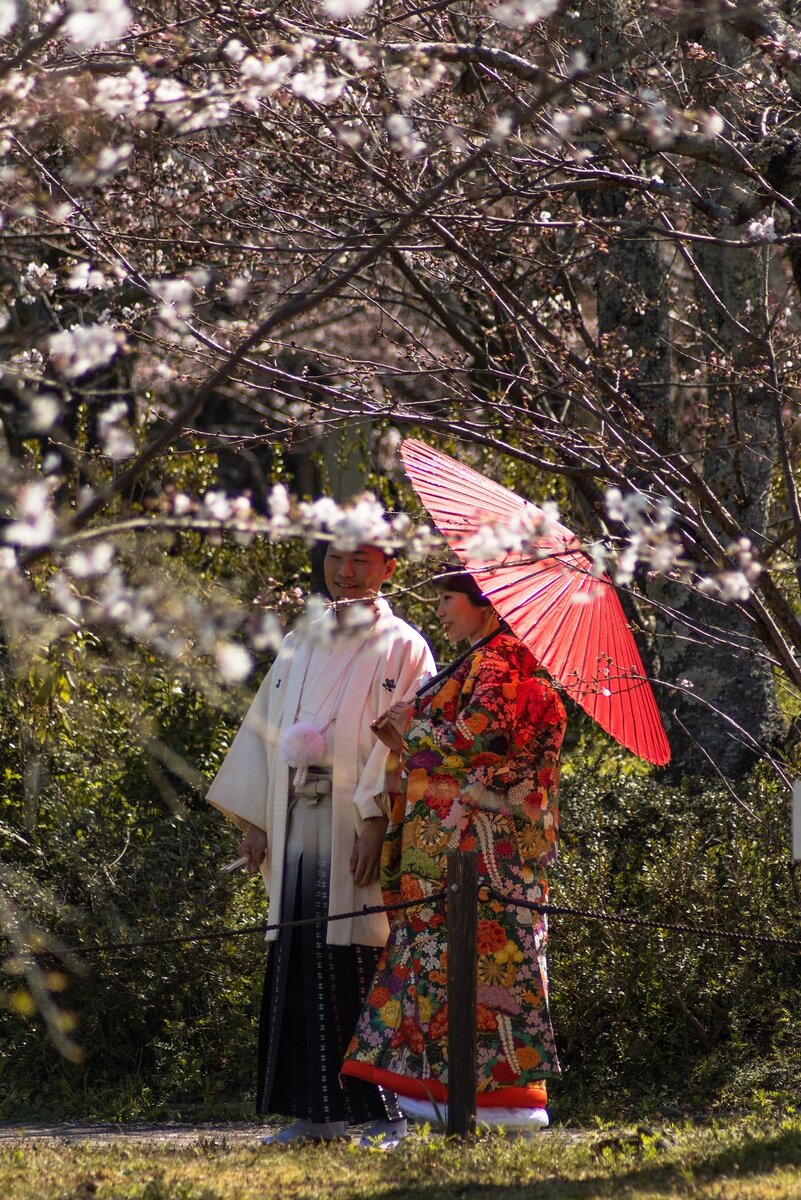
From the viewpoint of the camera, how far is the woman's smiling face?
4.21 meters

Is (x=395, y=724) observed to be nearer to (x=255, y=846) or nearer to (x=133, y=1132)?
(x=255, y=846)

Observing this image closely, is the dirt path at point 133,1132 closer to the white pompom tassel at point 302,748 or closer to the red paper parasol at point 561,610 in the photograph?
the white pompom tassel at point 302,748

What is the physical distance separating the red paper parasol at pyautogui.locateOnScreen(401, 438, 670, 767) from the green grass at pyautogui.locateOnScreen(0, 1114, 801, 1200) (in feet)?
3.53

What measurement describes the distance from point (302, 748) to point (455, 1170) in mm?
1291

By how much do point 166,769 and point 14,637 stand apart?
1975 mm

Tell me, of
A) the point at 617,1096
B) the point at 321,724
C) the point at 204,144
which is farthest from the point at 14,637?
the point at 617,1096

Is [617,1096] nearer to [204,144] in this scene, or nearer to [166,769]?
[166,769]

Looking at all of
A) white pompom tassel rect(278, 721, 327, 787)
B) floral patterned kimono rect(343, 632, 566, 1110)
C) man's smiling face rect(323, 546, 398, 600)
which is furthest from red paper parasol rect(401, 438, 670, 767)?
white pompom tassel rect(278, 721, 327, 787)

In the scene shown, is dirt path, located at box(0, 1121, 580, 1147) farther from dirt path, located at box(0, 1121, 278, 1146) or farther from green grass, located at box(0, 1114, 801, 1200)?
green grass, located at box(0, 1114, 801, 1200)

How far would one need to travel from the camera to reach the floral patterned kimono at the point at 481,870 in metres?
3.99

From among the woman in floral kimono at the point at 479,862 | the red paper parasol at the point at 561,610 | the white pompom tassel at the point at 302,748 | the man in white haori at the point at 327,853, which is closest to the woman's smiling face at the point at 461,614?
the woman in floral kimono at the point at 479,862

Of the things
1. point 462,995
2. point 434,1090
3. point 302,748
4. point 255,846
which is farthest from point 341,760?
point 434,1090

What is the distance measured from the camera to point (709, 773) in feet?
20.8

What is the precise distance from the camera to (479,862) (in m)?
4.08
